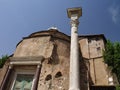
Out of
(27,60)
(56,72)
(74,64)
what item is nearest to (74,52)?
(74,64)

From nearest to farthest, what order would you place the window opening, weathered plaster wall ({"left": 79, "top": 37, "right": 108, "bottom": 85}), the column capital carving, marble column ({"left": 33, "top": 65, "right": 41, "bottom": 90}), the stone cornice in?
marble column ({"left": 33, "top": 65, "right": 41, "bottom": 90})
the window opening
the column capital carving
the stone cornice
weathered plaster wall ({"left": 79, "top": 37, "right": 108, "bottom": 85})

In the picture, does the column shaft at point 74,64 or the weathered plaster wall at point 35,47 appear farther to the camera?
the weathered plaster wall at point 35,47

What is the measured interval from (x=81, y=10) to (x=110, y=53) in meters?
7.94

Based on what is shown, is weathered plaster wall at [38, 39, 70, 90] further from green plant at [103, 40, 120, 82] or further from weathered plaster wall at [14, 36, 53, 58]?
green plant at [103, 40, 120, 82]

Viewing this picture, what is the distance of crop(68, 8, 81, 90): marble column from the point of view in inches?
373

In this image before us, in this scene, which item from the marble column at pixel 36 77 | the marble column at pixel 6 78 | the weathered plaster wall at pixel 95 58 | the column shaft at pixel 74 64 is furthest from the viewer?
the weathered plaster wall at pixel 95 58

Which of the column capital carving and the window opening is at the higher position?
the column capital carving

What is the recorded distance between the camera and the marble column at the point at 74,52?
373 inches

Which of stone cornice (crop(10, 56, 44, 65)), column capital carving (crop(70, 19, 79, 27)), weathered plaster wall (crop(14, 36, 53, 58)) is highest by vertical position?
column capital carving (crop(70, 19, 79, 27))

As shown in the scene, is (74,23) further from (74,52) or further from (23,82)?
(23,82)

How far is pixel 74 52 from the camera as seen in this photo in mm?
10820

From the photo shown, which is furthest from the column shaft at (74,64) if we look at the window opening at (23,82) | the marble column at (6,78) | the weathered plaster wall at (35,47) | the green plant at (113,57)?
the green plant at (113,57)

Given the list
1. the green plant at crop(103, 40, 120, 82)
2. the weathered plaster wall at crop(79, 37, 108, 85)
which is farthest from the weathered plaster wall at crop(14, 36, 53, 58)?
the green plant at crop(103, 40, 120, 82)

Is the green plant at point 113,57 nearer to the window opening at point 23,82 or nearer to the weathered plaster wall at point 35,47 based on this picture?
the weathered plaster wall at point 35,47
